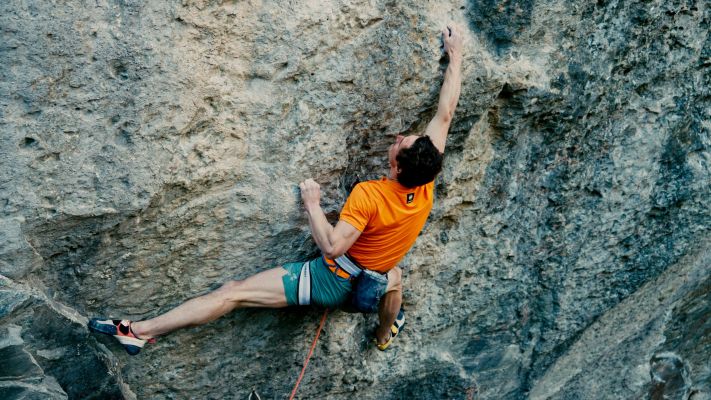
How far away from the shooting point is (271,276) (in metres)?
3.93

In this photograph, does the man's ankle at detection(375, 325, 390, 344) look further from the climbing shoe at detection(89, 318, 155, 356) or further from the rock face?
the climbing shoe at detection(89, 318, 155, 356)

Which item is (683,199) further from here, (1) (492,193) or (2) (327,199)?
(2) (327,199)

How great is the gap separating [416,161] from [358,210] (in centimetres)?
38

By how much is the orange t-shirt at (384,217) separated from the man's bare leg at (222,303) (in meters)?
0.45

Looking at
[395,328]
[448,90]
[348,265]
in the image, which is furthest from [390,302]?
[448,90]

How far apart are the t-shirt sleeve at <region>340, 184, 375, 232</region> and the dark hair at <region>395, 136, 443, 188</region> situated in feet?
0.72

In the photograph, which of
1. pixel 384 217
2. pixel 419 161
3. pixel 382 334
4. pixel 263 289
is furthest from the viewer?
pixel 382 334

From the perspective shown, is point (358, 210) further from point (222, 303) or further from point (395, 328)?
point (395, 328)

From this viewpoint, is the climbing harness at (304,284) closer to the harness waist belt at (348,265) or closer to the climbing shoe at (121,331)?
the harness waist belt at (348,265)

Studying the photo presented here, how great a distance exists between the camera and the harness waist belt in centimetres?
400

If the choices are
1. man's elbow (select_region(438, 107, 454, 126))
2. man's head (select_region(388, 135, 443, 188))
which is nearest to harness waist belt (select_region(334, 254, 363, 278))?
man's head (select_region(388, 135, 443, 188))

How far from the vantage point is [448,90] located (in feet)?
12.7

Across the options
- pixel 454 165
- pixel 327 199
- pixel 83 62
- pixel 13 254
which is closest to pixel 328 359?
pixel 327 199

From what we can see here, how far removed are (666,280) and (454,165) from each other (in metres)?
2.16
